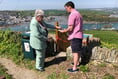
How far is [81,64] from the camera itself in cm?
731

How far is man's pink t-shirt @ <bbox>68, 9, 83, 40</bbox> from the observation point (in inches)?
250

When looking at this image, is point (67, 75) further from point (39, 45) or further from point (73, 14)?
point (73, 14)

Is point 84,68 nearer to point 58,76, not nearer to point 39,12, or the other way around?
point 58,76

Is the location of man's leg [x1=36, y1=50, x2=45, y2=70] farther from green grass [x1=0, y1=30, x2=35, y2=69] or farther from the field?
green grass [x1=0, y1=30, x2=35, y2=69]

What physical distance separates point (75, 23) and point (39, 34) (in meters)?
1.09

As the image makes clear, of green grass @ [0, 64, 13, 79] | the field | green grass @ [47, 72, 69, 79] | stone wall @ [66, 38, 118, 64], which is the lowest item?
green grass @ [0, 64, 13, 79]

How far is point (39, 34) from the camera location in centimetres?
681

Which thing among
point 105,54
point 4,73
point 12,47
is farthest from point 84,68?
point 12,47

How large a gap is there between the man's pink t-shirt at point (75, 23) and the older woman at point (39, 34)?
817 millimetres

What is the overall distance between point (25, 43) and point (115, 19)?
50.7 meters

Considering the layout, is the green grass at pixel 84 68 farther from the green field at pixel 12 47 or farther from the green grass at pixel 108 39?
the green grass at pixel 108 39

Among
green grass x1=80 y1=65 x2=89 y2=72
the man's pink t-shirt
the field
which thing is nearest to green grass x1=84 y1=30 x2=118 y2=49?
the field

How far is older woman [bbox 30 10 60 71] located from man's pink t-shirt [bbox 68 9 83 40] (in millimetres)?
817

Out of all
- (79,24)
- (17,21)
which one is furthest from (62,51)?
(17,21)
